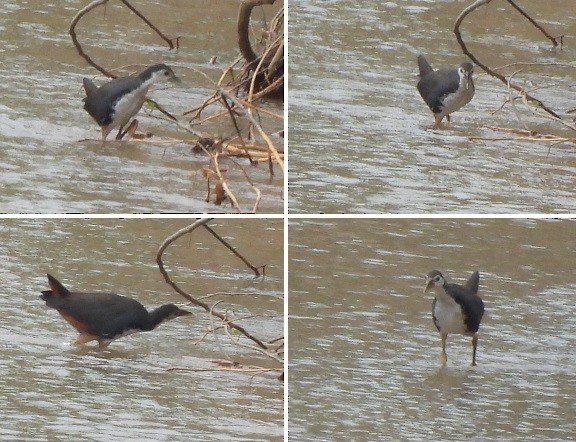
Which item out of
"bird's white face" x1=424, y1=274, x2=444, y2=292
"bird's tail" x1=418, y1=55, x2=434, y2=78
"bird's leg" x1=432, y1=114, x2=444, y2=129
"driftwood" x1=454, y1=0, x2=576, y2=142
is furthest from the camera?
"bird's tail" x1=418, y1=55, x2=434, y2=78

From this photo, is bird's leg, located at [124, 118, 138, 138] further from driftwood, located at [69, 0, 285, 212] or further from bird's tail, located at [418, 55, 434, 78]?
bird's tail, located at [418, 55, 434, 78]

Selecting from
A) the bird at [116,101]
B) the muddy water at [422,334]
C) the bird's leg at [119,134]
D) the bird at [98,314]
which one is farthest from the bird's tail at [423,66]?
the bird at [98,314]

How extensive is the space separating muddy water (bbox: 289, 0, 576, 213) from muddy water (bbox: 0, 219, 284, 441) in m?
0.37

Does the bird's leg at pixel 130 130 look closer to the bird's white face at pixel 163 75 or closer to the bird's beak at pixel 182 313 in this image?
the bird's white face at pixel 163 75

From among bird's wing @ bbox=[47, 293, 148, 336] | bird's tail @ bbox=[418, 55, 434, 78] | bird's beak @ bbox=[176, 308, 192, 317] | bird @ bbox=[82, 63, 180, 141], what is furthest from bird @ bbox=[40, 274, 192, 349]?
bird's tail @ bbox=[418, 55, 434, 78]

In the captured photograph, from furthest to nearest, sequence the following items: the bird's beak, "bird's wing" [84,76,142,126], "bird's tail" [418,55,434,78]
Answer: "bird's tail" [418,55,434,78], "bird's wing" [84,76,142,126], the bird's beak

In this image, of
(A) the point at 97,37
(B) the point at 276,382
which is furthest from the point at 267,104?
(B) the point at 276,382

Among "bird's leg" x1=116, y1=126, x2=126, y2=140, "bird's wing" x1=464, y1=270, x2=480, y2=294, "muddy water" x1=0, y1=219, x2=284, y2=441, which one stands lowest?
"muddy water" x1=0, y1=219, x2=284, y2=441

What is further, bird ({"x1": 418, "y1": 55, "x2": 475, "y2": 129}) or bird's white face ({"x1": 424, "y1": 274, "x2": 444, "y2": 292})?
bird ({"x1": 418, "y1": 55, "x2": 475, "y2": 129})

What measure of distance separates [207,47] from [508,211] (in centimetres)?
192

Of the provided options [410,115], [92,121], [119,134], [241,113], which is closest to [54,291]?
[119,134]

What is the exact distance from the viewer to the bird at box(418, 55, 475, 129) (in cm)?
511

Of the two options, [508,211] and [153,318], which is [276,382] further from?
[508,211]

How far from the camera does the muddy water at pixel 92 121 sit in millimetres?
4578
